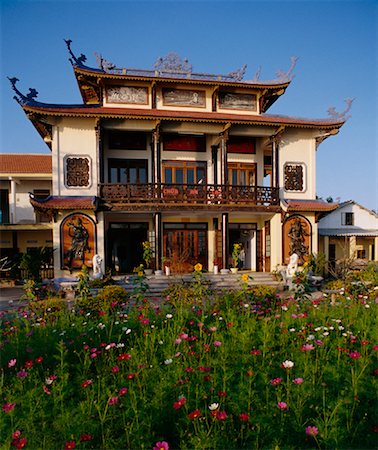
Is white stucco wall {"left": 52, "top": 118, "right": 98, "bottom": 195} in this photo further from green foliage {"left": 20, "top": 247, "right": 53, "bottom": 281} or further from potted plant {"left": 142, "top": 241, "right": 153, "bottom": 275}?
potted plant {"left": 142, "top": 241, "right": 153, "bottom": 275}

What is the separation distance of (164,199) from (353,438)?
11963 millimetres

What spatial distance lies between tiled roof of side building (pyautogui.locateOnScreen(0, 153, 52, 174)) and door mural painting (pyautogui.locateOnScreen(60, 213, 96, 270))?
289 inches

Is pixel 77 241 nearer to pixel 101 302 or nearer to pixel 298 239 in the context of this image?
pixel 101 302

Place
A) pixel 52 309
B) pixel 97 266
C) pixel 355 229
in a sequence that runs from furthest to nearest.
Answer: pixel 355 229 → pixel 97 266 → pixel 52 309

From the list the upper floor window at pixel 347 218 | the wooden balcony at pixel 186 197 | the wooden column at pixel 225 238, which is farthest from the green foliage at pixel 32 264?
the upper floor window at pixel 347 218

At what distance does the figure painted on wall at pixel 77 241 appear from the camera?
12980mm

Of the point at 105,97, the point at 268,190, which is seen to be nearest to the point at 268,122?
the point at 268,190

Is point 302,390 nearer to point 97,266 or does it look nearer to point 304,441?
point 304,441

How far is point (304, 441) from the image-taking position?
2318mm

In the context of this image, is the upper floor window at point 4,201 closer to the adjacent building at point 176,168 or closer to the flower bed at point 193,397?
the adjacent building at point 176,168

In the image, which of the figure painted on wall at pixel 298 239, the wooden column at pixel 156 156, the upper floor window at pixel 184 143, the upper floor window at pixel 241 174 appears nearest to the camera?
the wooden column at pixel 156 156

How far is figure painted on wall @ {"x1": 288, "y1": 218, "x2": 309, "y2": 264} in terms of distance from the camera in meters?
14.6

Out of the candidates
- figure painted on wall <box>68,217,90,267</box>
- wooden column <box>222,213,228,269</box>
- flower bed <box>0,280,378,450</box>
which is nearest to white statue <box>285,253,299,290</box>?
wooden column <box>222,213,228,269</box>

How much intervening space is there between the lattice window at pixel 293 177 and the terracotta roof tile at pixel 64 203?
9.44 m
